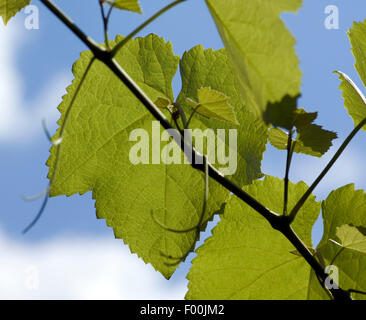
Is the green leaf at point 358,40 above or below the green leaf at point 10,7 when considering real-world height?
below

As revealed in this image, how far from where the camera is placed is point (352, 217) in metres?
1.01

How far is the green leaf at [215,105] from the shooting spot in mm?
702

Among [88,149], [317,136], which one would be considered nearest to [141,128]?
[88,149]

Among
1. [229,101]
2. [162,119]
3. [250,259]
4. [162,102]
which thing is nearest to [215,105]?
[162,102]

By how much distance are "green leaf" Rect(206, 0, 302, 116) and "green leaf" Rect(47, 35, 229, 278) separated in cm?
45

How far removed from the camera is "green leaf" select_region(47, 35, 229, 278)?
3.34ft

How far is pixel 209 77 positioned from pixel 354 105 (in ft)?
1.09

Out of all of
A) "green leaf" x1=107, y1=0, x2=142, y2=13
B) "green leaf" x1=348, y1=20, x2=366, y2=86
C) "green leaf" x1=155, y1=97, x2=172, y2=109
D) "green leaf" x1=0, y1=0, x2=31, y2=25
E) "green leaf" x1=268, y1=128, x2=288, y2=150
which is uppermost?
"green leaf" x1=0, y1=0, x2=31, y2=25

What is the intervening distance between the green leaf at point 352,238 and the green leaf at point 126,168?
0.32 metres

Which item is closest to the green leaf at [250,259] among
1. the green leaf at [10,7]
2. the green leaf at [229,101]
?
the green leaf at [229,101]

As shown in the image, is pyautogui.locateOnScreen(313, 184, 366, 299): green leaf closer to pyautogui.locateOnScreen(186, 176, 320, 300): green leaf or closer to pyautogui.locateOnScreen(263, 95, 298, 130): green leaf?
pyautogui.locateOnScreen(186, 176, 320, 300): green leaf

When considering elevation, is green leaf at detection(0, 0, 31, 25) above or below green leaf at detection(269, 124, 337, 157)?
above

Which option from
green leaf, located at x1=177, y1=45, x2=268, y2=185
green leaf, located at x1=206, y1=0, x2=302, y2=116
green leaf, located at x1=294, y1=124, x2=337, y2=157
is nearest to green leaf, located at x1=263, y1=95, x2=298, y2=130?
green leaf, located at x1=206, y1=0, x2=302, y2=116

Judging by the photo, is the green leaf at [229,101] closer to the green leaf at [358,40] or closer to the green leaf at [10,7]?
the green leaf at [358,40]
